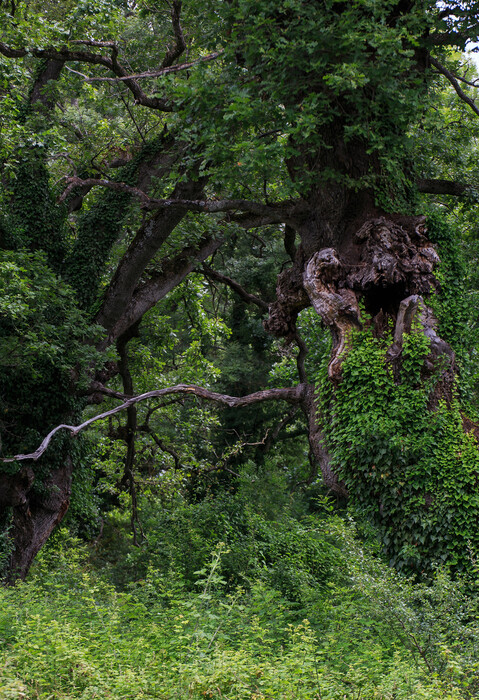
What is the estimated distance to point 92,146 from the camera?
11.6 metres

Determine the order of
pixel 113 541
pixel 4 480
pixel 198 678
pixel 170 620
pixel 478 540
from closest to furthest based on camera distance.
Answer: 1. pixel 198 678
2. pixel 170 620
3. pixel 478 540
4. pixel 4 480
5. pixel 113 541

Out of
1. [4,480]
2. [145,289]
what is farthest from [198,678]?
[145,289]

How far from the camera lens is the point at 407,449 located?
23.3 feet

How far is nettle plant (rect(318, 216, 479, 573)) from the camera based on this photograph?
684 centimetres

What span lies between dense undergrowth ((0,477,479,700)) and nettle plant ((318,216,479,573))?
55 centimetres

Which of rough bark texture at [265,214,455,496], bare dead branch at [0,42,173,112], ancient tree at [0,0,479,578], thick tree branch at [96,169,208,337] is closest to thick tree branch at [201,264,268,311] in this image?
ancient tree at [0,0,479,578]

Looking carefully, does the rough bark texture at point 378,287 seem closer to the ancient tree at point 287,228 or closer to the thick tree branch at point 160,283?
the ancient tree at point 287,228

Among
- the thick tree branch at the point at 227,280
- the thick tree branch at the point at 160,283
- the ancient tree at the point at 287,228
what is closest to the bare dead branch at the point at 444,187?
the ancient tree at the point at 287,228

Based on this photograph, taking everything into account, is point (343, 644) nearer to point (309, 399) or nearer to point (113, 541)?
point (309, 399)

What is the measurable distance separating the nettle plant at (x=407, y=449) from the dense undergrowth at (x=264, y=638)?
1.80ft

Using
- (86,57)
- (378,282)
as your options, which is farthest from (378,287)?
(86,57)

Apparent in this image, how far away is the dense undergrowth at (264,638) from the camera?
13.0ft

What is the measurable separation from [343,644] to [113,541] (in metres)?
15.2

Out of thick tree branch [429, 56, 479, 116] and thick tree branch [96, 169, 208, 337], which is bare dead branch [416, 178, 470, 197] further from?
thick tree branch [96, 169, 208, 337]
